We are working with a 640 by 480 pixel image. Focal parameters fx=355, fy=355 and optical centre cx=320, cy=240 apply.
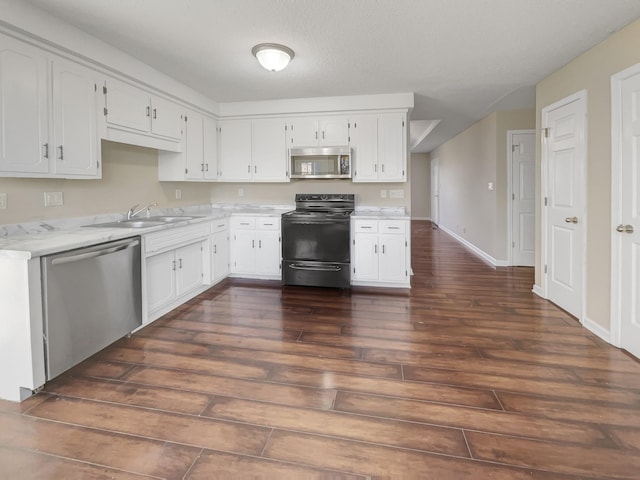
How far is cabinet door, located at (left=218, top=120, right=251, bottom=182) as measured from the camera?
4.75 m

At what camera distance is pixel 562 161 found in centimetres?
341

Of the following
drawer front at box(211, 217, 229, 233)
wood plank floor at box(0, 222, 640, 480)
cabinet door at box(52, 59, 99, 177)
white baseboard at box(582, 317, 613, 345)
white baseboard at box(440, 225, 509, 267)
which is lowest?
wood plank floor at box(0, 222, 640, 480)

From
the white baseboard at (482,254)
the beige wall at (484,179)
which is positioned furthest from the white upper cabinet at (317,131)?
the white baseboard at (482,254)

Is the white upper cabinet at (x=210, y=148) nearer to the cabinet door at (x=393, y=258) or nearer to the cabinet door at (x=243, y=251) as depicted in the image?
the cabinet door at (x=243, y=251)

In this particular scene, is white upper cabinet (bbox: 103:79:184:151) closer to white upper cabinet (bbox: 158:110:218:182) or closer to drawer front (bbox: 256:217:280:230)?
white upper cabinet (bbox: 158:110:218:182)

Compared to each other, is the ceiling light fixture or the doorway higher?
the ceiling light fixture

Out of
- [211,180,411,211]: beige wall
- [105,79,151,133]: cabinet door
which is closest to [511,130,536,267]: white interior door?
[211,180,411,211]: beige wall

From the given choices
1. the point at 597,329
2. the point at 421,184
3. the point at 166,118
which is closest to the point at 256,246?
the point at 166,118

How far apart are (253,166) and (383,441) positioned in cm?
384

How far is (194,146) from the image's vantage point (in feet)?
13.9

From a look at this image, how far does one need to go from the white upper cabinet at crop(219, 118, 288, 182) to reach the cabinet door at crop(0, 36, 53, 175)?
8.22 ft

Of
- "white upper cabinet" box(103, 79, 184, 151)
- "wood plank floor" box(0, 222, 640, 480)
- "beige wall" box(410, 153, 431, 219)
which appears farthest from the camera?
"beige wall" box(410, 153, 431, 219)

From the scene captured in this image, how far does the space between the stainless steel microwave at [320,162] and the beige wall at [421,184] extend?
293 inches

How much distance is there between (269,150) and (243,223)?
1.03 m
